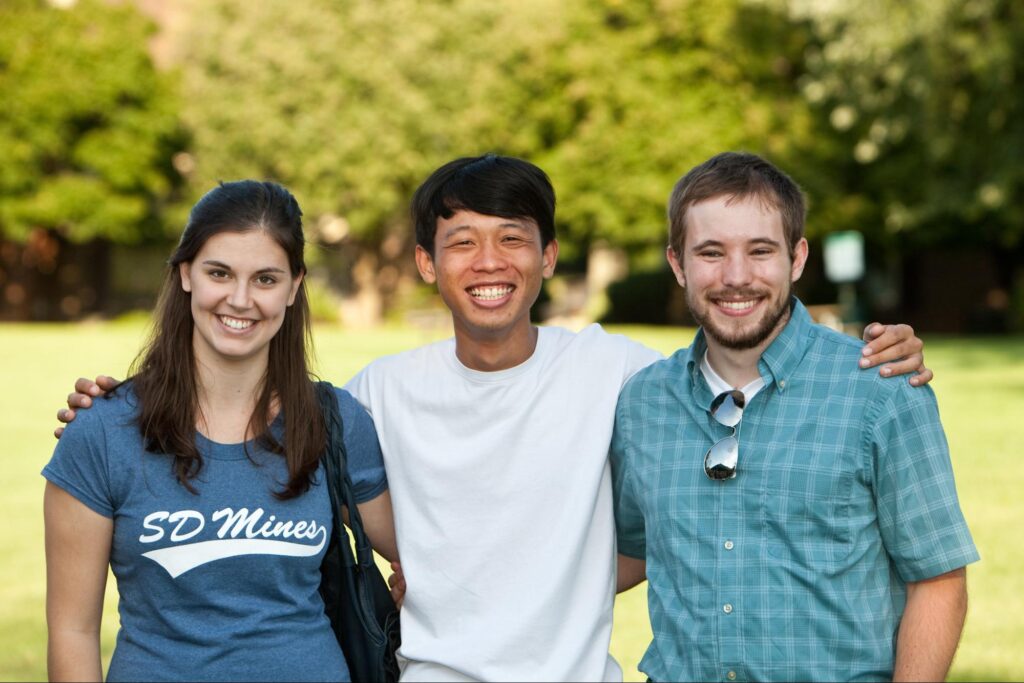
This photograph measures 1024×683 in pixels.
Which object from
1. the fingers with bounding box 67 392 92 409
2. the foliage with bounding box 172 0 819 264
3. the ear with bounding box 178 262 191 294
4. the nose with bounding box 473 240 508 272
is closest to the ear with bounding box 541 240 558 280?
the nose with bounding box 473 240 508 272

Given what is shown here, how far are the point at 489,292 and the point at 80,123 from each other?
153 ft

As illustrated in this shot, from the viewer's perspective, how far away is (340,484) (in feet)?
11.6

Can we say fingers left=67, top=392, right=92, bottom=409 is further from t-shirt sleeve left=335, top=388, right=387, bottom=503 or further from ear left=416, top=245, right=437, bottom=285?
ear left=416, top=245, right=437, bottom=285

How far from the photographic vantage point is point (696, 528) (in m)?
3.36

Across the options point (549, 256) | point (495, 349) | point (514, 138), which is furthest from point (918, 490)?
point (514, 138)

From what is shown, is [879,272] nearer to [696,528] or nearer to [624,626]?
[624,626]

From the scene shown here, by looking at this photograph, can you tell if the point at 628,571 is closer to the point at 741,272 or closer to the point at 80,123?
the point at 741,272

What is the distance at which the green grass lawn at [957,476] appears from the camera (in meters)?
6.77

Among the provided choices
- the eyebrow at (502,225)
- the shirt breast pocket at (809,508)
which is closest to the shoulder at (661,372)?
the shirt breast pocket at (809,508)

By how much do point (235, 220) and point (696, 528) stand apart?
153 cm

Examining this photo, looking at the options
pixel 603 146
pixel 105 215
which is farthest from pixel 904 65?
pixel 105 215

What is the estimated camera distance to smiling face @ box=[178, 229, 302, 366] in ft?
11.2

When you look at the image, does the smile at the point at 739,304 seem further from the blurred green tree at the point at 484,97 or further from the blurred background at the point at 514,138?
the blurred green tree at the point at 484,97

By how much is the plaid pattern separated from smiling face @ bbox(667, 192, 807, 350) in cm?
8
